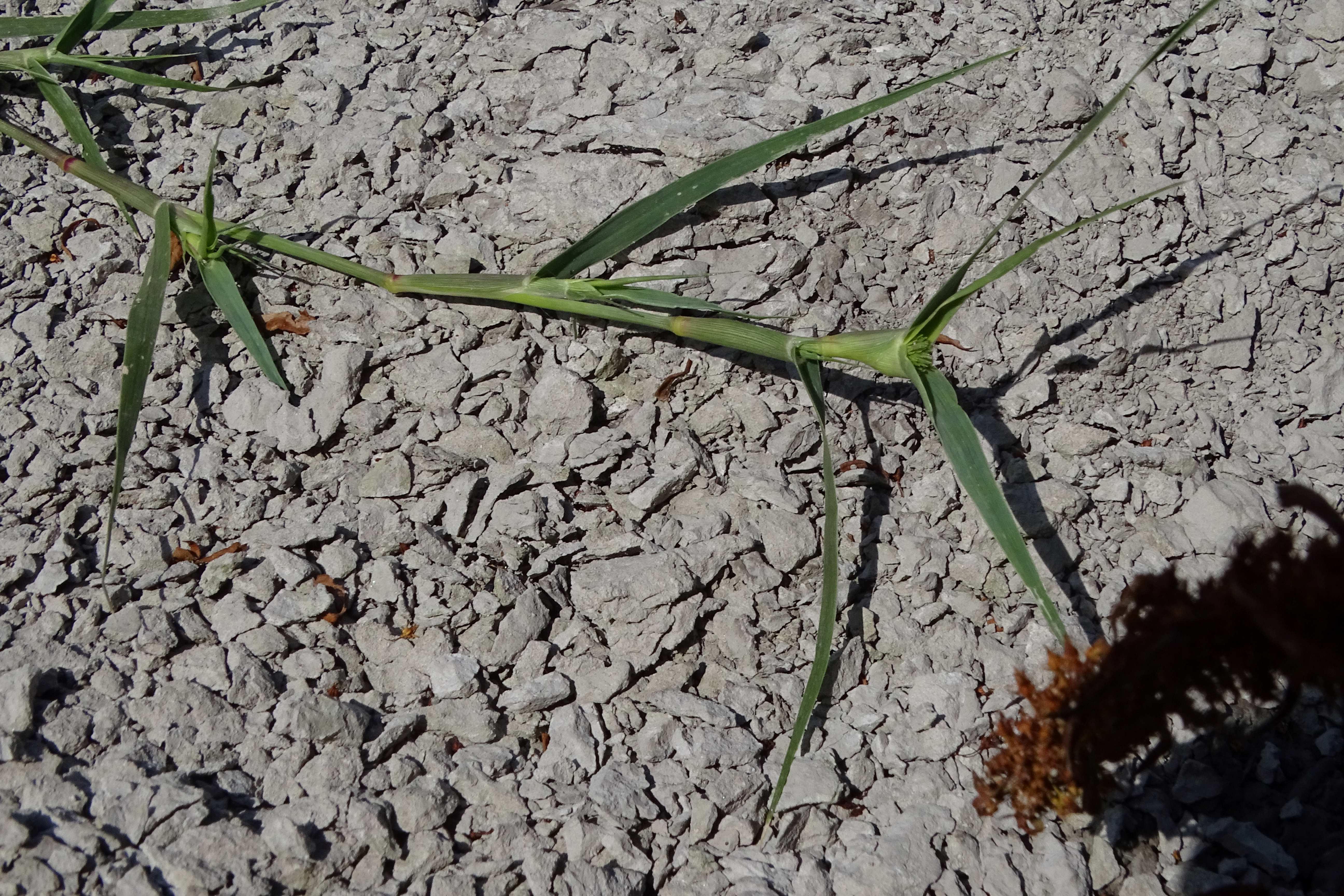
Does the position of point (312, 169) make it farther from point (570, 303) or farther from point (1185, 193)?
point (1185, 193)

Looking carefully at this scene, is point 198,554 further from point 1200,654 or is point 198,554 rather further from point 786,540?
point 1200,654

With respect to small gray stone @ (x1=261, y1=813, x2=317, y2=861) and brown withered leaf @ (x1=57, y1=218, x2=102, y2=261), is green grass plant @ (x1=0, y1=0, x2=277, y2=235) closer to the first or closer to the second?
brown withered leaf @ (x1=57, y1=218, x2=102, y2=261)

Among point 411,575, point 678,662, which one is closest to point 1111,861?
point 678,662

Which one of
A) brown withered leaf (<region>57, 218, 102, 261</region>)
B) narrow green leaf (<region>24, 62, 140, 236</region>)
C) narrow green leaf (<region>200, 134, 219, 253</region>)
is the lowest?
narrow green leaf (<region>200, 134, 219, 253</region>)

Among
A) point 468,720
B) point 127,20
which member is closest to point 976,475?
point 468,720

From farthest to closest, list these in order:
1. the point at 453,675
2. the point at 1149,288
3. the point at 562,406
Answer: the point at 1149,288 → the point at 562,406 → the point at 453,675

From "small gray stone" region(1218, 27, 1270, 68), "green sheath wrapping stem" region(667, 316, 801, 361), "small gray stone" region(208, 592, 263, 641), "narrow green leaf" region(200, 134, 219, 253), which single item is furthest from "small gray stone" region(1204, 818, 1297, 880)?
"narrow green leaf" region(200, 134, 219, 253)

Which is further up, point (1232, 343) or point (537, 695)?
point (1232, 343)
